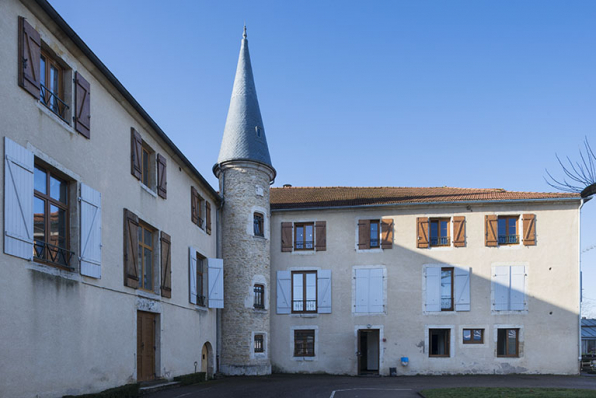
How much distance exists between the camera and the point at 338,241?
23828 mm

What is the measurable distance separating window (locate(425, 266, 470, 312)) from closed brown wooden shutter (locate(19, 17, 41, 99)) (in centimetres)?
1707

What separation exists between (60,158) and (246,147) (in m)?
12.7

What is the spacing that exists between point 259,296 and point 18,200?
14618 millimetres

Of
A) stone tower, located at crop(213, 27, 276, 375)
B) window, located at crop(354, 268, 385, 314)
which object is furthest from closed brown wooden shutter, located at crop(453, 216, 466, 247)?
stone tower, located at crop(213, 27, 276, 375)

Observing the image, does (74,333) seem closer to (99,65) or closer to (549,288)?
(99,65)

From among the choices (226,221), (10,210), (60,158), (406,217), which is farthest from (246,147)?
(10,210)

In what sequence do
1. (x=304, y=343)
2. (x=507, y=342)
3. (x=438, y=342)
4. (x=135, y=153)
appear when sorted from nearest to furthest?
(x=135, y=153) < (x=507, y=342) < (x=438, y=342) < (x=304, y=343)

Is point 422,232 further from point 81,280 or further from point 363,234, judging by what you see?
point 81,280

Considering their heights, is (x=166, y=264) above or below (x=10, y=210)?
below

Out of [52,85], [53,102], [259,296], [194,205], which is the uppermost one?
[52,85]

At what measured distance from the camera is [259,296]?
22812 mm

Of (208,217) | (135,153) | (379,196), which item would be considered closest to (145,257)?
(135,153)

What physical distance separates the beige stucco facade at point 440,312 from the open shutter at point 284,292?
229mm

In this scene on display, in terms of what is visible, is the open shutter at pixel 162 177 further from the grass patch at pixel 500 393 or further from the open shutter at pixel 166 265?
the grass patch at pixel 500 393
